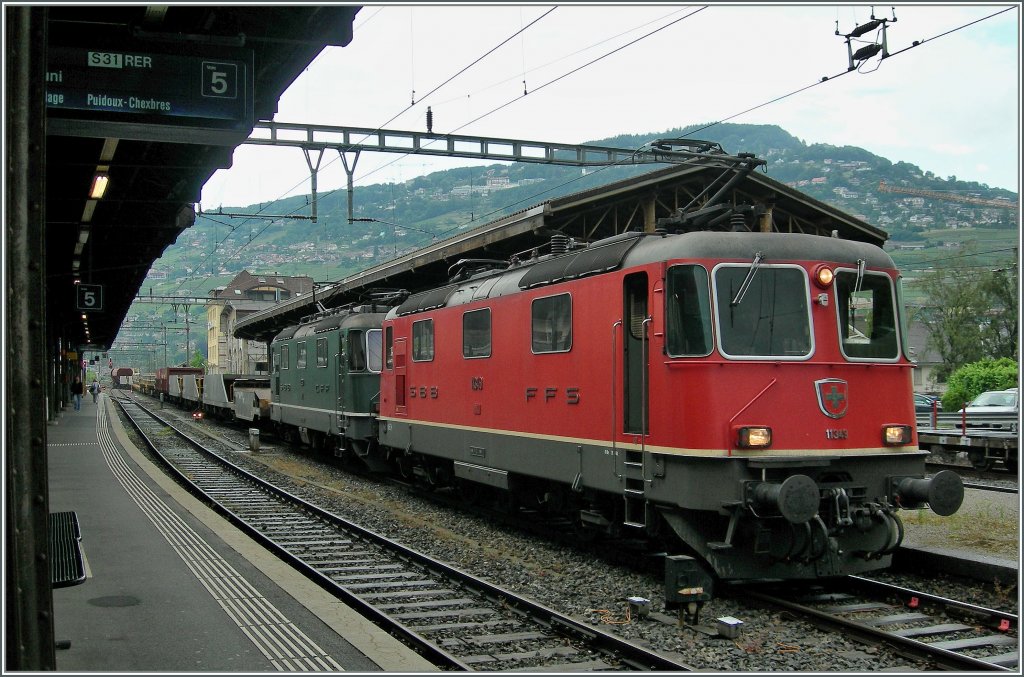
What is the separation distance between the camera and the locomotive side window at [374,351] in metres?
18.9

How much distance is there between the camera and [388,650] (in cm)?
641

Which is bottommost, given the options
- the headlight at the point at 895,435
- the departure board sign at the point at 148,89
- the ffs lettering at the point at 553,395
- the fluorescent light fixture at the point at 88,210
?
the headlight at the point at 895,435

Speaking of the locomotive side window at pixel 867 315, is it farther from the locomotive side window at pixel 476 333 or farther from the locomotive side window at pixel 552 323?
the locomotive side window at pixel 476 333

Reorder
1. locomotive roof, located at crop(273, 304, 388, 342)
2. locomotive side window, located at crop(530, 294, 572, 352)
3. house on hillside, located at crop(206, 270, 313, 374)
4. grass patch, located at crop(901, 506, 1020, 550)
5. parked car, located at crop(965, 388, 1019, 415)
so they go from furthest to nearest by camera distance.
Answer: house on hillside, located at crop(206, 270, 313, 374) → parked car, located at crop(965, 388, 1019, 415) → locomotive roof, located at crop(273, 304, 388, 342) → locomotive side window, located at crop(530, 294, 572, 352) → grass patch, located at crop(901, 506, 1020, 550)

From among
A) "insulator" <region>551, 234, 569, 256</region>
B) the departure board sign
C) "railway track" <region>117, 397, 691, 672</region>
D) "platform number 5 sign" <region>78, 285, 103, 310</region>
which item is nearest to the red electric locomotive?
"railway track" <region>117, 397, 691, 672</region>

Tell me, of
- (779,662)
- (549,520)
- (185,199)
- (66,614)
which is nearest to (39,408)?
(66,614)

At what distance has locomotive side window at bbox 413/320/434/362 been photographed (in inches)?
574

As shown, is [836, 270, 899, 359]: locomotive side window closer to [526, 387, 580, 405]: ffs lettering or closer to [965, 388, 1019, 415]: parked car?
[526, 387, 580, 405]: ffs lettering

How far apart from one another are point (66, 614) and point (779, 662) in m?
5.39

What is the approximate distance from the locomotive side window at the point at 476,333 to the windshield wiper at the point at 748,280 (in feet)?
15.2

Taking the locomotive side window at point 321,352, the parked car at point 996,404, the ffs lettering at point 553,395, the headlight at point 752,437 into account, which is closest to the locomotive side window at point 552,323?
the ffs lettering at point 553,395

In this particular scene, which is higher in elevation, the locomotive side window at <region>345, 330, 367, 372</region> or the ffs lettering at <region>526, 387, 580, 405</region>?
the locomotive side window at <region>345, 330, 367, 372</region>

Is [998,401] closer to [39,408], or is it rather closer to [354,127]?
[354,127]

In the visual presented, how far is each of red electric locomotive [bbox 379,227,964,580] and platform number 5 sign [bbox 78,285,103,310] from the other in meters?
14.7
